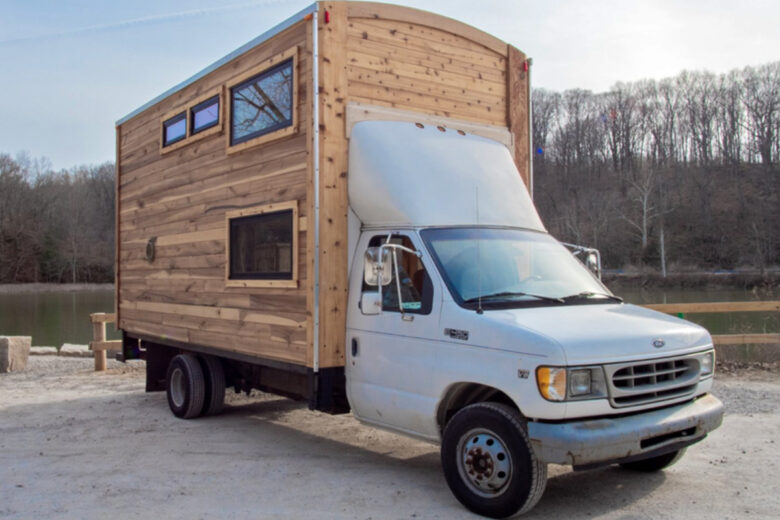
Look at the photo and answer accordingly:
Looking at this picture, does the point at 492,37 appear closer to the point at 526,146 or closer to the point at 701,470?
the point at 526,146

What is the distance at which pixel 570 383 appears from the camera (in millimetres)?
4723

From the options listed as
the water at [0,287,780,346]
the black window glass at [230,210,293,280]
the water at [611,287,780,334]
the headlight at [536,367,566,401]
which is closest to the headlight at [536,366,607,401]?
the headlight at [536,367,566,401]

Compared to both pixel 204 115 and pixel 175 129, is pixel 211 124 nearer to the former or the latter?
pixel 204 115

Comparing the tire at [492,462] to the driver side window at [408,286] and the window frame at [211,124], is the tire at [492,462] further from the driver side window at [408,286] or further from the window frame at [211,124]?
the window frame at [211,124]

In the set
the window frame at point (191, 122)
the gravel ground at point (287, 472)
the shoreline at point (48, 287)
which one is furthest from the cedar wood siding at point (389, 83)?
the shoreline at point (48, 287)

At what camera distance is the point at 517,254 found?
6.05 metres

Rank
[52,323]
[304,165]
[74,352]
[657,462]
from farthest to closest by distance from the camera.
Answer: [52,323] → [74,352] → [304,165] → [657,462]

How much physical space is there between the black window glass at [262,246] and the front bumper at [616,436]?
10.2 ft

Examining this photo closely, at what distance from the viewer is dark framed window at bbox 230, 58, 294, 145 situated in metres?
7.07

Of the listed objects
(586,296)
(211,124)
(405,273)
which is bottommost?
(586,296)

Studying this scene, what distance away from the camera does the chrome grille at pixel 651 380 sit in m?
4.89

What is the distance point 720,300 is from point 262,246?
31.9m

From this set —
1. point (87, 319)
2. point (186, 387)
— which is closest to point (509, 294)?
point (186, 387)

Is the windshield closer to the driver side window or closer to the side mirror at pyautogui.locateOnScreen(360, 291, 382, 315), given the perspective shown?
the driver side window
